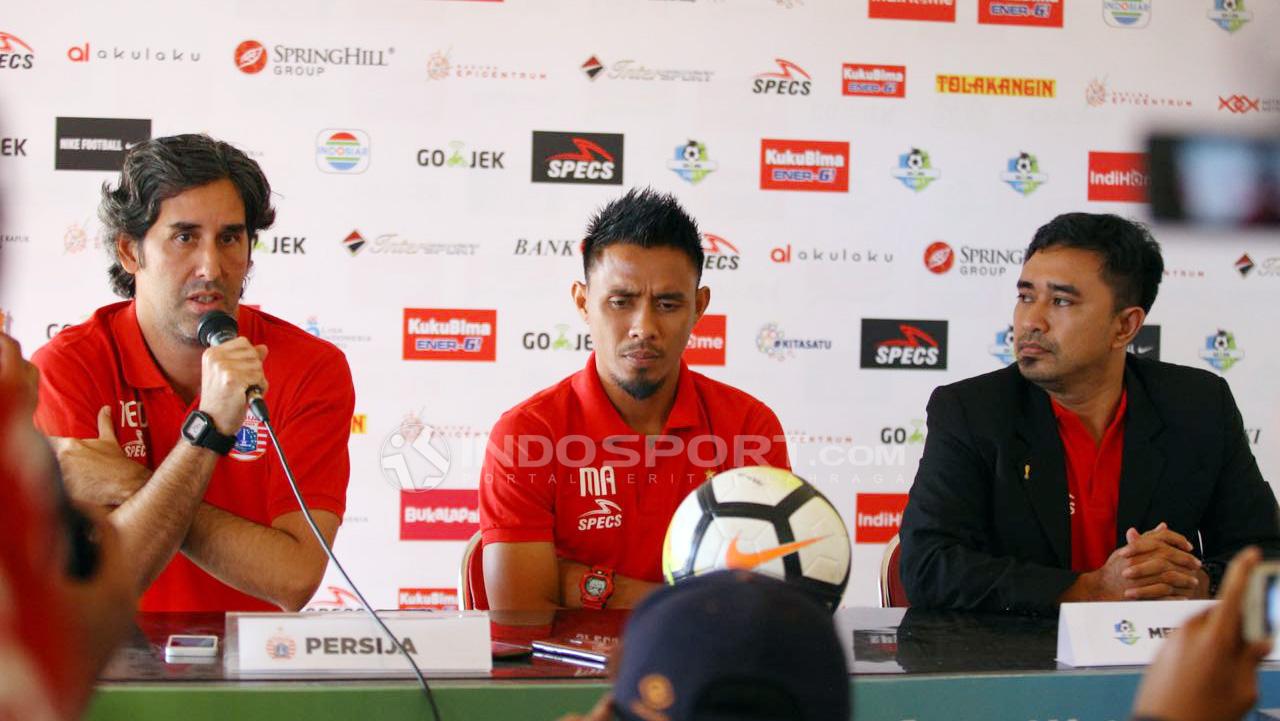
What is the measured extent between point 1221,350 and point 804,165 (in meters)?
1.89

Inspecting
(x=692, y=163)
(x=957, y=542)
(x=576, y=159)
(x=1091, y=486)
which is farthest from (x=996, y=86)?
(x=957, y=542)

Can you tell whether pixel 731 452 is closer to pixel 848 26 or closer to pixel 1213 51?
pixel 848 26

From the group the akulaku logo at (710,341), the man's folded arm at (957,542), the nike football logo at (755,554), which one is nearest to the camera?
the nike football logo at (755,554)

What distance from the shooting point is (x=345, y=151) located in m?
4.36

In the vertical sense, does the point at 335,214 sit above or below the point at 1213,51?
below

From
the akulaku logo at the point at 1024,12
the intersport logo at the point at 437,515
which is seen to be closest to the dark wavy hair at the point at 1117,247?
the akulaku logo at the point at 1024,12

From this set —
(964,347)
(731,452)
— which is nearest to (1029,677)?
(731,452)

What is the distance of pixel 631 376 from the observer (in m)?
2.50

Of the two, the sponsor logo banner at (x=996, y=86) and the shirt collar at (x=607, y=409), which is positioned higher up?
the sponsor logo banner at (x=996, y=86)

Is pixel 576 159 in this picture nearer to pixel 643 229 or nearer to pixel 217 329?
pixel 643 229

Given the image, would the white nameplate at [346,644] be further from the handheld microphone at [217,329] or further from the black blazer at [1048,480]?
the black blazer at [1048,480]

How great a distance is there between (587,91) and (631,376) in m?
2.24

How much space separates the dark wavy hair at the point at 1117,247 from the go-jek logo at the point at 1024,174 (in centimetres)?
196

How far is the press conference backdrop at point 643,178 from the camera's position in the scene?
169 inches
